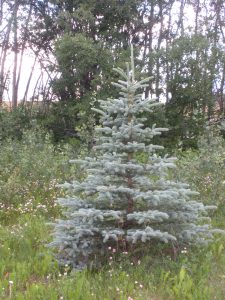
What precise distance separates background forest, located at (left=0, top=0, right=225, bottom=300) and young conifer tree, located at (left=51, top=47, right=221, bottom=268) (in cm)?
25

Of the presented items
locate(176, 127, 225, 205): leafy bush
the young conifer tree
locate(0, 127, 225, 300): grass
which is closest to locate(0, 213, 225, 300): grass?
locate(0, 127, 225, 300): grass

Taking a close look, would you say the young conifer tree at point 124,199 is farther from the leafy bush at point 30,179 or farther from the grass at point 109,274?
the leafy bush at point 30,179

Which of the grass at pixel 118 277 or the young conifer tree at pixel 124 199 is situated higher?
the young conifer tree at pixel 124 199

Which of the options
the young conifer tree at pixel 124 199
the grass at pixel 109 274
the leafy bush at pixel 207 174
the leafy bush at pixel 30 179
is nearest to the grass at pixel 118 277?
the grass at pixel 109 274

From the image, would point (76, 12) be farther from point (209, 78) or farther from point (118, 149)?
point (118, 149)

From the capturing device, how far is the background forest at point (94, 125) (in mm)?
4434

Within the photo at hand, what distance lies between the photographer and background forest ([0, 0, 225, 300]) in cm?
443

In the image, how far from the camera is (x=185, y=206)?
485 cm

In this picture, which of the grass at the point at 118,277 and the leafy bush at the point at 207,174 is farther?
the leafy bush at the point at 207,174

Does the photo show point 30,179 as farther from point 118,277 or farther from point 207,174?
point 118,277

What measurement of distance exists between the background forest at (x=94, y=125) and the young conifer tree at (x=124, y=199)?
0.82 feet

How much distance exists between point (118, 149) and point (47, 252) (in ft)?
4.58

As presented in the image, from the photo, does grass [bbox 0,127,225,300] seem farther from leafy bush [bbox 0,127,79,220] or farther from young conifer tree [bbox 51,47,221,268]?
leafy bush [bbox 0,127,79,220]

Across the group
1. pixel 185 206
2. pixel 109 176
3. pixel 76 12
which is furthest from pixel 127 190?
pixel 76 12
